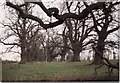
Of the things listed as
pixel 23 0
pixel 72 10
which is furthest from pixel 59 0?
pixel 23 0

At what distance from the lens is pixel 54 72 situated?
4.11 m

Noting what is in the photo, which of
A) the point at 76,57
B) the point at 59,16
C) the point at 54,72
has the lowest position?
the point at 54,72

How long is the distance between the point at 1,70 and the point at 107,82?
1.62 m

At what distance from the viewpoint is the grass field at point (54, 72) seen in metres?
4.04

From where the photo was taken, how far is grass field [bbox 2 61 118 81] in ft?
13.3

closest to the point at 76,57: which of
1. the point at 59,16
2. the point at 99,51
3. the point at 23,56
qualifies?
the point at 99,51

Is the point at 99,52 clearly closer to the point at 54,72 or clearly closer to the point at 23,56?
the point at 54,72

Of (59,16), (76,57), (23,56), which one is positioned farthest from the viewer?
(23,56)

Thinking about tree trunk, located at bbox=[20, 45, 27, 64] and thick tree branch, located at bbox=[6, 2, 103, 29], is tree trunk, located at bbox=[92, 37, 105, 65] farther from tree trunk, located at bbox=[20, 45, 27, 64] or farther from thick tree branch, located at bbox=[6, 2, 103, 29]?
tree trunk, located at bbox=[20, 45, 27, 64]

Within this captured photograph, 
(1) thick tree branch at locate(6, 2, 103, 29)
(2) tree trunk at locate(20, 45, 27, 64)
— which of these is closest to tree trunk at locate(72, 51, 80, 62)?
(1) thick tree branch at locate(6, 2, 103, 29)

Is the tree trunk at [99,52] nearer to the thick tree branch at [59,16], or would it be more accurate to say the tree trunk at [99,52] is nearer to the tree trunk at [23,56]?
the thick tree branch at [59,16]

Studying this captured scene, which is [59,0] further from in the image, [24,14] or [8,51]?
[8,51]

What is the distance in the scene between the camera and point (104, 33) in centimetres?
425

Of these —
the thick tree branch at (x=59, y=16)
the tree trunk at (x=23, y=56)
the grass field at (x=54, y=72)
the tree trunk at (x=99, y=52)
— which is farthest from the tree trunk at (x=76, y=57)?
the tree trunk at (x=23, y=56)
